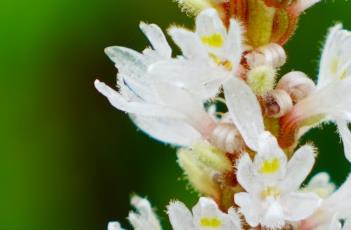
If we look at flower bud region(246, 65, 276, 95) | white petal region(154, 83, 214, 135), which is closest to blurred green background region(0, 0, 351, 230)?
white petal region(154, 83, 214, 135)

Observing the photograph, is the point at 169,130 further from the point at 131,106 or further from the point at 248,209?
the point at 248,209

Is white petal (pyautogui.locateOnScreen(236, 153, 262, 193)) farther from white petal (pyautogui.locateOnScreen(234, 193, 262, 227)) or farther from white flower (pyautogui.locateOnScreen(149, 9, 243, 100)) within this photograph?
white flower (pyautogui.locateOnScreen(149, 9, 243, 100))

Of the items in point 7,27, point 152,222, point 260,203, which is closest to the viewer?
point 260,203

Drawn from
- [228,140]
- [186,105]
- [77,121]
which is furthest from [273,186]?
Result: [77,121]

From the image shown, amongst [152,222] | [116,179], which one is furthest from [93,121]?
[152,222]

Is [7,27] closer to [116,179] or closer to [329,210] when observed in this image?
[116,179]

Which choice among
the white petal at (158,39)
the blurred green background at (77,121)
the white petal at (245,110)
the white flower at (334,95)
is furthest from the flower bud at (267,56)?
the blurred green background at (77,121)

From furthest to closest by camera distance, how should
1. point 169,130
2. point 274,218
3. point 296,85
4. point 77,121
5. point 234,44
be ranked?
point 77,121 < point 169,130 < point 296,85 < point 234,44 < point 274,218
